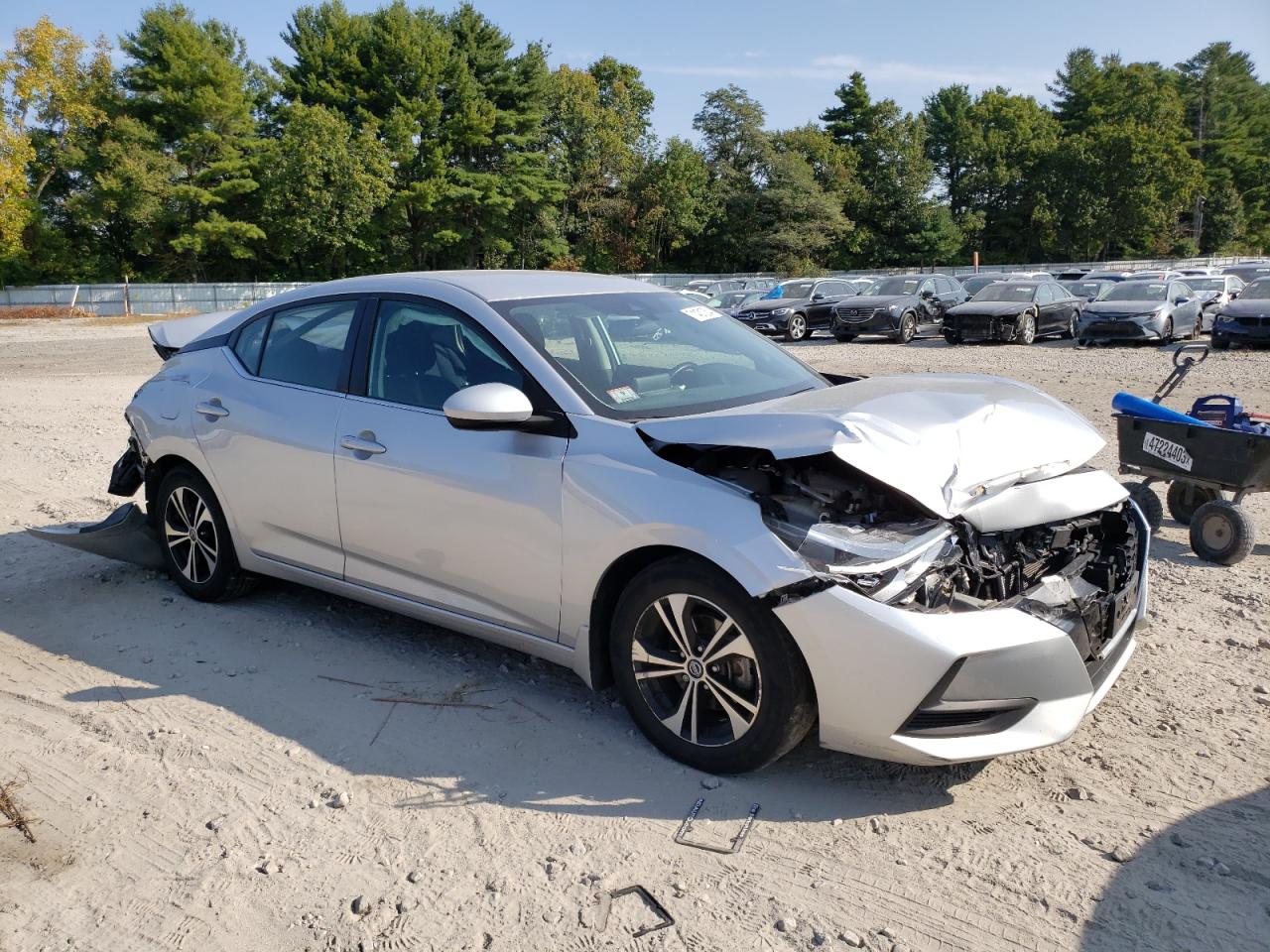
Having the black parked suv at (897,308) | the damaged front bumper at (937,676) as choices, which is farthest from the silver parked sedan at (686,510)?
the black parked suv at (897,308)

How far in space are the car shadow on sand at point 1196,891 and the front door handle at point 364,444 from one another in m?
3.14

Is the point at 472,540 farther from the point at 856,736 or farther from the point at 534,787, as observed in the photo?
the point at 856,736

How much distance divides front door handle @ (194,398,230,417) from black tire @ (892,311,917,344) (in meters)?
21.2

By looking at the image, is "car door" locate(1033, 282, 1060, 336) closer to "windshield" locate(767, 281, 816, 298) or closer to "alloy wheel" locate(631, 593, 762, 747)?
"windshield" locate(767, 281, 816, 298)

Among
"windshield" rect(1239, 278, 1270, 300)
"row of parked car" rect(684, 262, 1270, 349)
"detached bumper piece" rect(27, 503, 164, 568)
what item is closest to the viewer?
"detached bumper piece" rect(27, 503, 164, 568)

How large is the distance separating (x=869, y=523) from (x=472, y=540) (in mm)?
1574

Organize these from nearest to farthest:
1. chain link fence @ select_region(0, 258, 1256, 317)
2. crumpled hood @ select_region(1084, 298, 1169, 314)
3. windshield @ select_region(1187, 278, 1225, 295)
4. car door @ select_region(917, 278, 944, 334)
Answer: crumpled hood @ select_region(1084, 298, 1169, 314) < windshield @ select_region(1187, 278, 1225, 295) < car door @ select_region(917, 278, 944, 334) < chain link fence @ select_region(0, 258, 1256, 317)

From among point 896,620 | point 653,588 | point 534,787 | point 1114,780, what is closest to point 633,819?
point 534,787

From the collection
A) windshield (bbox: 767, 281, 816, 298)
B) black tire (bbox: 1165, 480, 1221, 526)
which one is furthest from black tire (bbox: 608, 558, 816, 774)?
windshield (bbox: 767, 281, 816, 298)

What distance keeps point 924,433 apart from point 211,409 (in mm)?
3585

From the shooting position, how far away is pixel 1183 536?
6613 mm

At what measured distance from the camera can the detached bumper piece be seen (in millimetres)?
5570

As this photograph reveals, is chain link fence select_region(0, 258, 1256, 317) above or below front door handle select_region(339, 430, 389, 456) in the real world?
below

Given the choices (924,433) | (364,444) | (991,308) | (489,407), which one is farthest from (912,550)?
(991,308)
